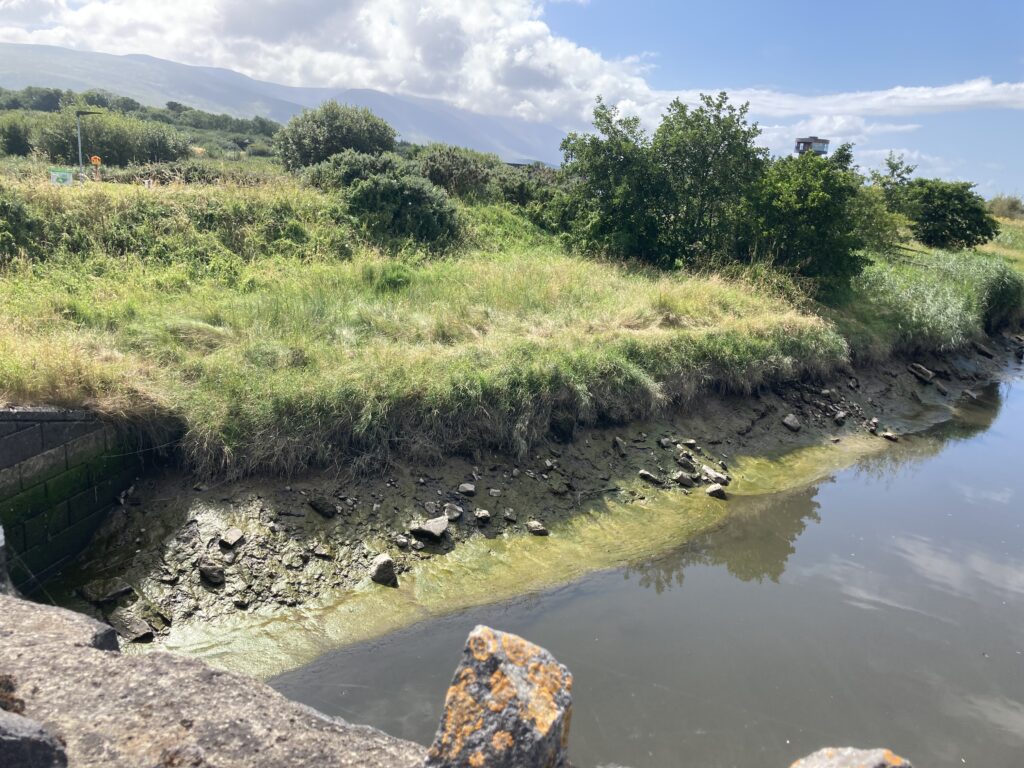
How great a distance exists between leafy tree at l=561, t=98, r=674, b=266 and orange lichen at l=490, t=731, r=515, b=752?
14.8 metres

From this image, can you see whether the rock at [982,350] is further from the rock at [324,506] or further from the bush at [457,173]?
the rock at [324,506]

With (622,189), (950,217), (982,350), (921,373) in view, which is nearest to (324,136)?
(622,189)

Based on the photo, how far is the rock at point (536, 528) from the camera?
24.8 ft

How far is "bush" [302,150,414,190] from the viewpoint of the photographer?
58.3 ft

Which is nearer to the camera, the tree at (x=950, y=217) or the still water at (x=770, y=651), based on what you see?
the still water at (x=770, y=651)

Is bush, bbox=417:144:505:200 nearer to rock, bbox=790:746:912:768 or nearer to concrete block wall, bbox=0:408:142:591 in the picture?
concrete block wall, bbox=0:408:142:591

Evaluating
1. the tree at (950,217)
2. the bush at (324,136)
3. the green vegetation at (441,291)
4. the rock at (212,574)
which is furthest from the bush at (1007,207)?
the rock at (212,574)

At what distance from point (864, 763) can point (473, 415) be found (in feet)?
20.2

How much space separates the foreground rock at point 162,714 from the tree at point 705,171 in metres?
14.6

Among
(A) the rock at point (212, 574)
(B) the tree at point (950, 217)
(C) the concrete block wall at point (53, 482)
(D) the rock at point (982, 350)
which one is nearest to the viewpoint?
(C) the concrete block wall at point (53, 482)

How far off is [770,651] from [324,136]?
67.4ft

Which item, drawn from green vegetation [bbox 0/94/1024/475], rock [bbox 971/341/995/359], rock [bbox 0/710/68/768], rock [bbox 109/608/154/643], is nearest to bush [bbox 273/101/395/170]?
green vegetation [bbox 0/94/1024/475]

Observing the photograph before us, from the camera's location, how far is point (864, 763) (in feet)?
8.52

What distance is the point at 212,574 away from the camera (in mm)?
6137
